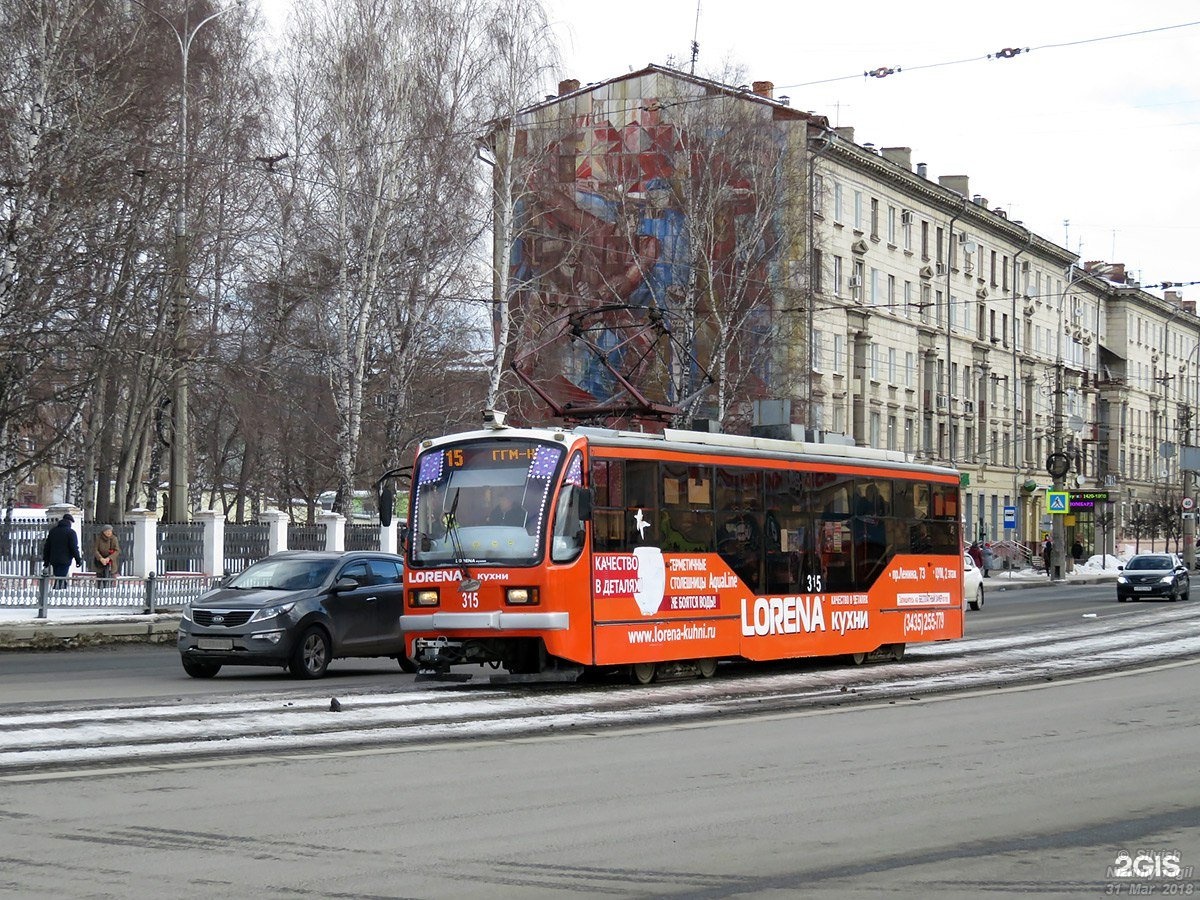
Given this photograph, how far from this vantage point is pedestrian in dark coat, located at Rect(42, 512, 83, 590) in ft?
104

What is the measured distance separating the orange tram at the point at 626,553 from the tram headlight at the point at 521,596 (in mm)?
14

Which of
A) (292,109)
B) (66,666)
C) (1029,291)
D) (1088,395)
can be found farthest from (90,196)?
(1088,395)

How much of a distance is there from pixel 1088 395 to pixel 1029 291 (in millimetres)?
14318

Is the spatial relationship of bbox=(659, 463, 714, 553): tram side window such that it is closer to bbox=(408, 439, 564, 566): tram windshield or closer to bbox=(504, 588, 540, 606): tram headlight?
bbox=(408, 439, 564, 566): tram windshield

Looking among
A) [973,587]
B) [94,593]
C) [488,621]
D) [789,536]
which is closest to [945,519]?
Answer: [789,536]

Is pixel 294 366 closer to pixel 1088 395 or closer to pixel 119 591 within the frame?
pixel 119 591

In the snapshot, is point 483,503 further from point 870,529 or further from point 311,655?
point 870,529

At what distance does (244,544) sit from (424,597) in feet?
61.3

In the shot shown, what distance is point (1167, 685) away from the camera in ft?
64.9

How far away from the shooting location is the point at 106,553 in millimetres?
32656

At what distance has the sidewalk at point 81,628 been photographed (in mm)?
27203
